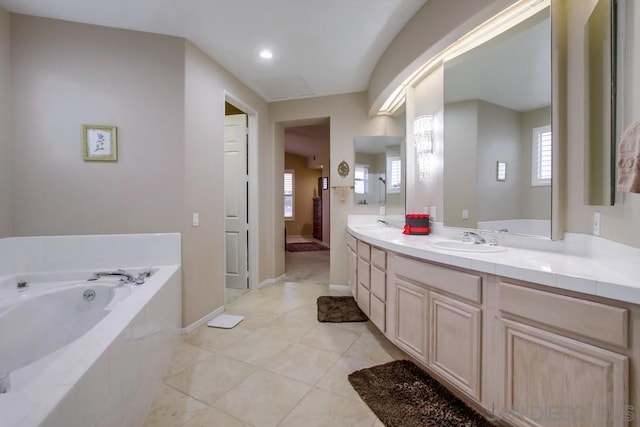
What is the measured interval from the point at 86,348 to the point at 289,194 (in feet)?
25.7

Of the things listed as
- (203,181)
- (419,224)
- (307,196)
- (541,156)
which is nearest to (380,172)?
(419,224)

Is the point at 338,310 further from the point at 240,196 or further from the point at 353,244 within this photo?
the point at 240,196

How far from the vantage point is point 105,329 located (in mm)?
1150

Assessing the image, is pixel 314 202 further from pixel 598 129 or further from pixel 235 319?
pixel 598 129

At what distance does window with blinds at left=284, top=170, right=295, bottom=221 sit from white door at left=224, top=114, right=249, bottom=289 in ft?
16.3

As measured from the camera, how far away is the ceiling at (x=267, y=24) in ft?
6.64

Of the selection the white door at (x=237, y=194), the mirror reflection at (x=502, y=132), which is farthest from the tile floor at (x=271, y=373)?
the mirror reflection at (x=502, y=132)

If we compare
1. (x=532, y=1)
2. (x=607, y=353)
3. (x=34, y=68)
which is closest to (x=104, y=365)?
(x=607, y=353)

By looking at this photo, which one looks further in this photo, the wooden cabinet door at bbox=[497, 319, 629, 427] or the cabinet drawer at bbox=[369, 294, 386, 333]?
the cabinet drawer at bbox=[369, 294, 386, 333]

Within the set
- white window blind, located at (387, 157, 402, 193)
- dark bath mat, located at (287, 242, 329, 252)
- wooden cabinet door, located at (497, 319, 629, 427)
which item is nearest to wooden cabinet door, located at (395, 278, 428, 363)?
wooden cabinet door, located at (497, 319, 629, 427)

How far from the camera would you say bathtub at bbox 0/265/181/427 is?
2.54 feet

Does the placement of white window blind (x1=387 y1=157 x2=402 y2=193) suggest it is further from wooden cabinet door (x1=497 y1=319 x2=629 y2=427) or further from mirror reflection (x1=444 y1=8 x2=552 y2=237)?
wooden cabinet door (x1=497 y1=319 x2=629 y2=427)

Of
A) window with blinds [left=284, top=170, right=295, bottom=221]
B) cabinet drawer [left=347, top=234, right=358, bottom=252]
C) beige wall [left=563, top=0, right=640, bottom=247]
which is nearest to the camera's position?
beige wall [left=563, top=0, right=640, bottom=247]

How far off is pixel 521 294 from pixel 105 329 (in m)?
1.78
